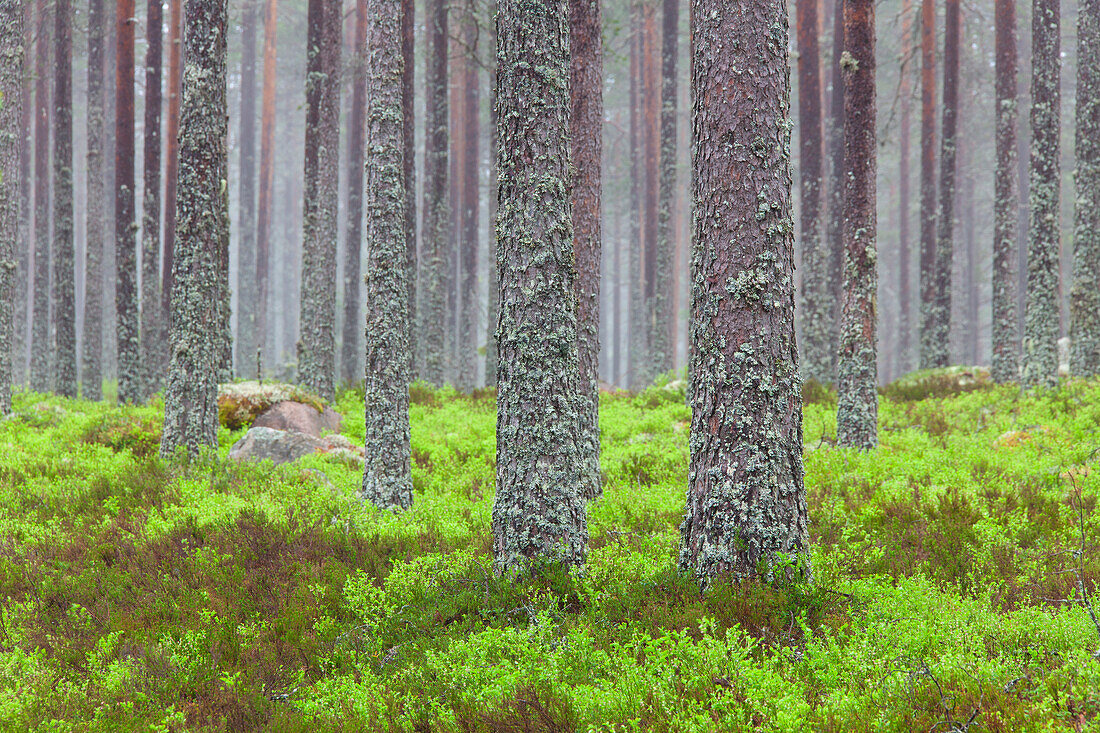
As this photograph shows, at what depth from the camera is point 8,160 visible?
471 inches

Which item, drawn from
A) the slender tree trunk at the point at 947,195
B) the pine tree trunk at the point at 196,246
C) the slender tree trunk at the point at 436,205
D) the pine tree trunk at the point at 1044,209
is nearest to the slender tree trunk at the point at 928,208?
the slender tree trunk at the point at 947,195

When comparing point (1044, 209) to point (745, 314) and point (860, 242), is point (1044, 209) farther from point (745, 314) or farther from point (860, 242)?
point (745, 314)

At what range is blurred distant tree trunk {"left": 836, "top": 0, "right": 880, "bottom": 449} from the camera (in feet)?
30.5

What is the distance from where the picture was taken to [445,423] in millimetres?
12531

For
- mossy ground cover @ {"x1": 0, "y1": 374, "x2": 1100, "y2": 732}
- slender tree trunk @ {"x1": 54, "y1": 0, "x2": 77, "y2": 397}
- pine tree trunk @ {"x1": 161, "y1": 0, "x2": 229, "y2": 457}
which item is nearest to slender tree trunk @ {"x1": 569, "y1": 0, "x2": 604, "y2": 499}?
mossy ground cover @ {"x1": 0, "y1": 374, "x2": 1100, "y2": 732}

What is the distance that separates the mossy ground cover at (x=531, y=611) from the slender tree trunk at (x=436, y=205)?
9.75 metres

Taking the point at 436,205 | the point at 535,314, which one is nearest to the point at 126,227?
the point at 436,205

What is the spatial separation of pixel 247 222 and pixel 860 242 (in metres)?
24.9

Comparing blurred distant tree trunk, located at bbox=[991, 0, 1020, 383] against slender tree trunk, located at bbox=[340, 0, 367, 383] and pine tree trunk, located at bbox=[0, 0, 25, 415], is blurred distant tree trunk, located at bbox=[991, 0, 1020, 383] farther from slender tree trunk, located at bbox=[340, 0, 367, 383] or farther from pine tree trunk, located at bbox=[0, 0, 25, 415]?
pine tree trunk, located at bbox=[0, 0, 25, 415]

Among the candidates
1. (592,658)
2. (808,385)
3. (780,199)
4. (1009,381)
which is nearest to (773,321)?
(780,199)

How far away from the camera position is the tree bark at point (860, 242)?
9.28 meters

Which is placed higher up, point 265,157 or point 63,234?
point 265,157

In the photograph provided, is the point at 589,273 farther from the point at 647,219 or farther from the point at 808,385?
the point at 647,219

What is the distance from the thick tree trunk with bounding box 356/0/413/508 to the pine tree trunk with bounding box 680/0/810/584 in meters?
4.00
